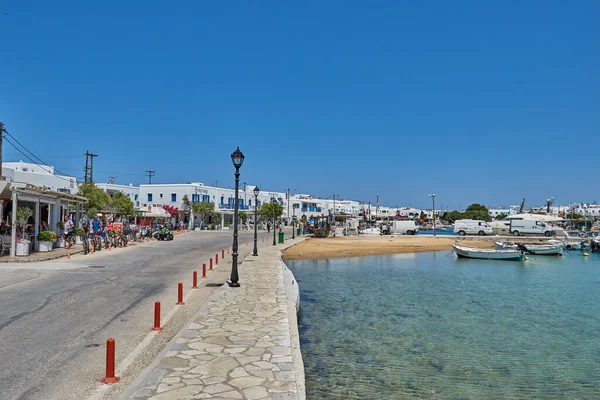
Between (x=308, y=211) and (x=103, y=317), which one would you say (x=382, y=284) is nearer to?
(x=103, y=317)

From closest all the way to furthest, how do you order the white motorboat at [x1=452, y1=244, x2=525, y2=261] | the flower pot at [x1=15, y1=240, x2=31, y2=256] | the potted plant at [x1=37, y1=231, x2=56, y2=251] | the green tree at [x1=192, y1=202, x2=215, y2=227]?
the flower pot at [x1=15, y1=240, x2=31, y2=256]
the potted plant at [x1=37, y1=231, x2=56, y2=251]
the white motorboat at [x1=452, y1=244, x2=525, y2=261]
the green tree at [x1=192, y1=202, x2=215, y2=227]

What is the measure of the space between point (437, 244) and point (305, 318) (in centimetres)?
4064

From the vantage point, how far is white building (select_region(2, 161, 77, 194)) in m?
43.1

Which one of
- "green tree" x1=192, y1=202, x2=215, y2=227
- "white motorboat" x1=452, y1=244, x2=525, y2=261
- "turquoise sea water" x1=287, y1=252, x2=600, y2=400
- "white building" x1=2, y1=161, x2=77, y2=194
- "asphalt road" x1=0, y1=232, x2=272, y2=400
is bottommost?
"turquoise sea water" x1=287, y1=252, x2=600, y2=400

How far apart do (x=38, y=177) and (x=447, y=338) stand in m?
45.0

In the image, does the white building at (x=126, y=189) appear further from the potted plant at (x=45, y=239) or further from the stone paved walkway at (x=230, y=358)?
the stone paved walkway at (x=230, y=358)

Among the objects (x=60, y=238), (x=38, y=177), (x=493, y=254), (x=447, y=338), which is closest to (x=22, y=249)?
(x=60, y=238)

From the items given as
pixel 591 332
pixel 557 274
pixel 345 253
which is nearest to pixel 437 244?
pixel 345 253

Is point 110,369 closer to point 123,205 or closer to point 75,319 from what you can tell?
point 75,319

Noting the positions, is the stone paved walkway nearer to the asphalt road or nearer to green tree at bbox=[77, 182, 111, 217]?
the asphalt road

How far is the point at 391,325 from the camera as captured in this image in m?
14.0

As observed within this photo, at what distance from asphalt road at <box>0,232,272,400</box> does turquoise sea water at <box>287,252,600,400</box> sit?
3542mm

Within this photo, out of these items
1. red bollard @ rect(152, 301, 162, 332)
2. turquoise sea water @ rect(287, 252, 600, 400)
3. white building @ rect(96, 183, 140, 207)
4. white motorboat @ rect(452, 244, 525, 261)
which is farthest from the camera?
white building @ rect(96, 183, 140, 207)

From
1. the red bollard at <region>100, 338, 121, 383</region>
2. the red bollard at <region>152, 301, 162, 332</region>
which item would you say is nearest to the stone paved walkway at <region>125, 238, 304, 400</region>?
the red bollard at <region>100, 338, 121, 383</region>
